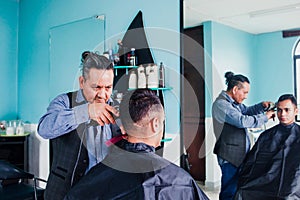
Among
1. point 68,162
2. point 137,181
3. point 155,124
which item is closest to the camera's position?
point 137,181

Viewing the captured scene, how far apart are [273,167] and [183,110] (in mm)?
739

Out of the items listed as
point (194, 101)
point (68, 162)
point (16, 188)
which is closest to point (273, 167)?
point (194, 101)

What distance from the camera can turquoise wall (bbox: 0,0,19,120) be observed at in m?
3.92

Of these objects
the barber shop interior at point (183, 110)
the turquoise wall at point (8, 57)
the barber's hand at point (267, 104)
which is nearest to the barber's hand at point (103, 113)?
the barber shop interior at point (183, 110)

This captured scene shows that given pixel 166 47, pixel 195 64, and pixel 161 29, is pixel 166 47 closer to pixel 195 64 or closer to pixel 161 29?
pixel 161 29

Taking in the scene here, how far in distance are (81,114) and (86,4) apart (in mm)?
1832

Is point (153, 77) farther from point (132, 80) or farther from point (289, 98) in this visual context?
point (289, 98)

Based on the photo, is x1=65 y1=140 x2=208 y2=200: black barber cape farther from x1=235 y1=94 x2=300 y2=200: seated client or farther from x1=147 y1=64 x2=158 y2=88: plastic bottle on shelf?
x1=147 y1=64 x2=158 y2=88: plastic bottle on shelf

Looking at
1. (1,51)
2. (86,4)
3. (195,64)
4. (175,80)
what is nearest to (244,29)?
(195,64)

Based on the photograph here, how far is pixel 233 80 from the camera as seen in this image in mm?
1983

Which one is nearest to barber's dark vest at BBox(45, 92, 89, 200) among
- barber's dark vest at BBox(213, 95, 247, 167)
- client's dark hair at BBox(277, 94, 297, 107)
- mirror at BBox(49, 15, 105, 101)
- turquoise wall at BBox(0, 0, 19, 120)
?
barber's dark vest at BBox(213, 95, 247, 167)

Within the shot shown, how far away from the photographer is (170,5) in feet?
8.12

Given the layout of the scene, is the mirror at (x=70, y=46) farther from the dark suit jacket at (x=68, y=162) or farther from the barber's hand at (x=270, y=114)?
the barber's hand at (x=270, y=114)

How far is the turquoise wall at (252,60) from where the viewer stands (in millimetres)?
1853
